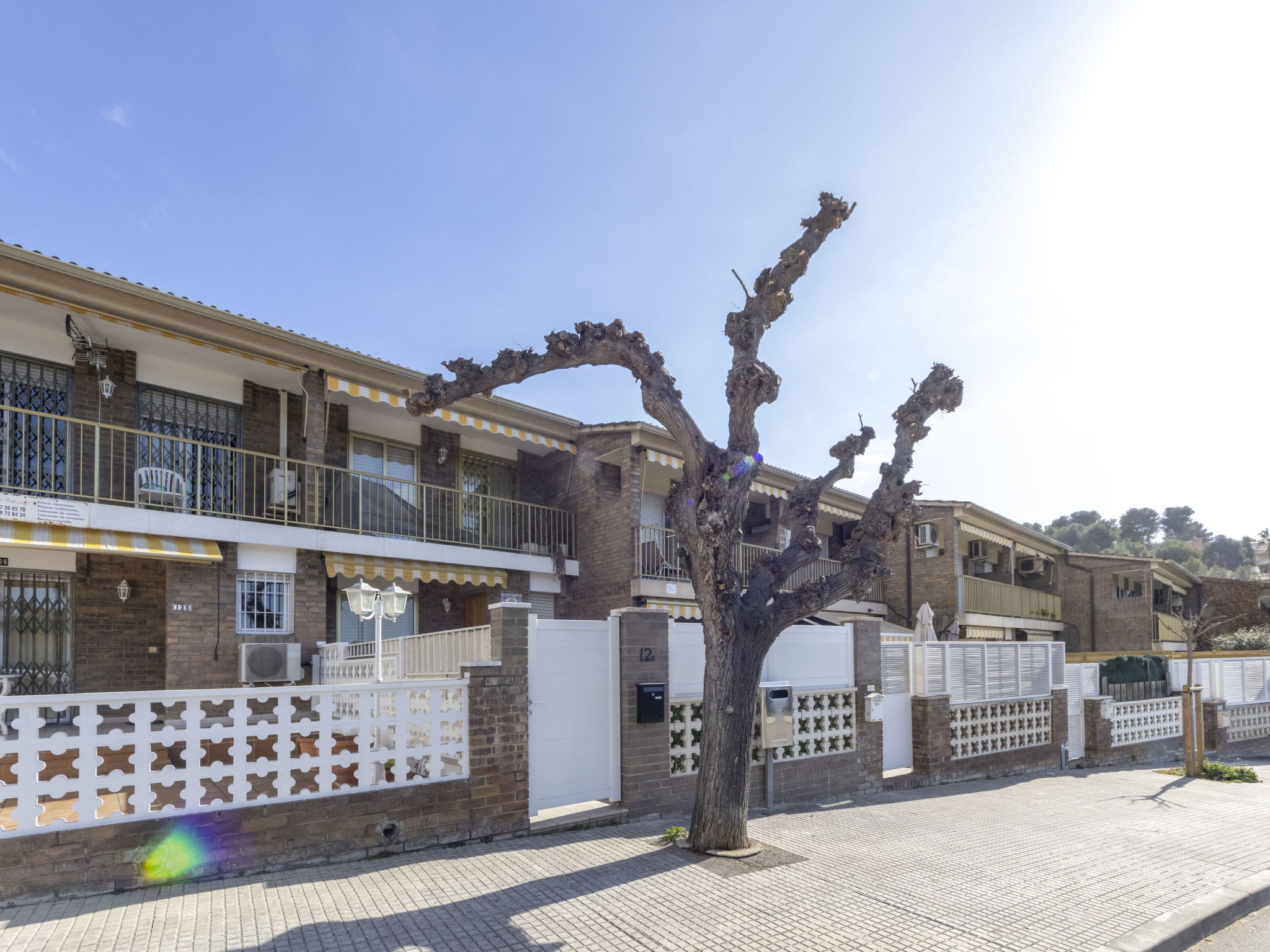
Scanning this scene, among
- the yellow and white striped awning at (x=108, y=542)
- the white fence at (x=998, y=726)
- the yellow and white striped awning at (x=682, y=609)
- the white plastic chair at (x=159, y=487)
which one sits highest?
the white plastic chair at (x=159, y=487)

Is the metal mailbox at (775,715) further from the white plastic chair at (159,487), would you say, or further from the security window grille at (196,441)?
the security window grille at (196,441)

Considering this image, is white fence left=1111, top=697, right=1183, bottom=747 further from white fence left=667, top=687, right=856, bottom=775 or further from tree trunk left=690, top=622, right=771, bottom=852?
tree trunk left=690, top=622, right=771, bottom=852

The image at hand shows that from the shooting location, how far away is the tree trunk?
23.5 ft

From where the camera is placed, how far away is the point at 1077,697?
14.4 metres

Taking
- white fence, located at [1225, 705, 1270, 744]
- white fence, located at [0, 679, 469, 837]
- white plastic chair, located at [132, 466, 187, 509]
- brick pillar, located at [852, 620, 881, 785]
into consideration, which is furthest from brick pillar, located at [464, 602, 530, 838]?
white fence, located at [1225, 705, 1270, 744]

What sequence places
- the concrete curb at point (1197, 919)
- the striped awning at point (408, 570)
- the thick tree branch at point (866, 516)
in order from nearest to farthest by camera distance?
the concrete curb at point (1197, 919), the thick tree branch at point (866, 516), the striped awning at point (408, 570)

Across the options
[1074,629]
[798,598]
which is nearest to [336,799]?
[798,598]

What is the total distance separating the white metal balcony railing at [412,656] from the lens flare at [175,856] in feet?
7.87

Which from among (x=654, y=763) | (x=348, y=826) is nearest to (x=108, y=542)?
(x=348, y=826)

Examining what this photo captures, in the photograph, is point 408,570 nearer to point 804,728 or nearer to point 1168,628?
point 804,728

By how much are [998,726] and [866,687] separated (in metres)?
3.36

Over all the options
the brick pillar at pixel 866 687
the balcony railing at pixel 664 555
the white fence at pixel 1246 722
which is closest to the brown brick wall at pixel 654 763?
the brick pillar at pixel 866 687

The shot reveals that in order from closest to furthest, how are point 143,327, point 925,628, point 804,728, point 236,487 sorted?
point 804,728 → point 143,327 → point 236,487 → point 925,628

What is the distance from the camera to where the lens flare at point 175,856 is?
5.69 metres
